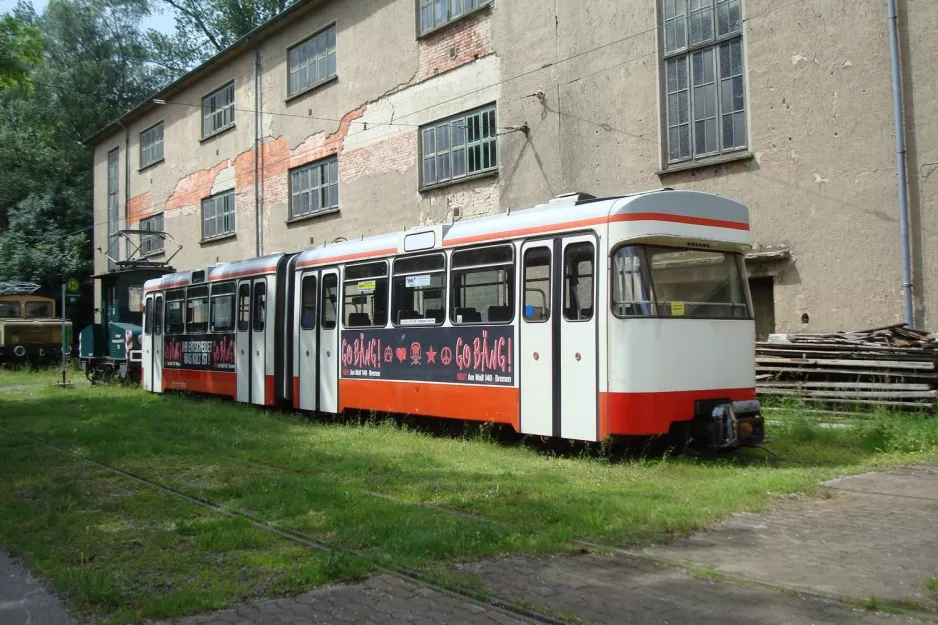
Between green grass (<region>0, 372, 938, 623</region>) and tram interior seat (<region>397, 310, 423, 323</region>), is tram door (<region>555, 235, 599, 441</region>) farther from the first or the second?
tram interior seat (<region>397, 310, 423, 323</region>)

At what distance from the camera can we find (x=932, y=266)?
11.8 m

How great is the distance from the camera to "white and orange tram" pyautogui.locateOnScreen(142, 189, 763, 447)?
9148 millimetres

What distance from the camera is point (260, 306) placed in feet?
52.0

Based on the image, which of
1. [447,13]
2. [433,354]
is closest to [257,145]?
[447,13]

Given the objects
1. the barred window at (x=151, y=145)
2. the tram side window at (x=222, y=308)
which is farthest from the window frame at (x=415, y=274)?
the barred window at (x=151, y=145)

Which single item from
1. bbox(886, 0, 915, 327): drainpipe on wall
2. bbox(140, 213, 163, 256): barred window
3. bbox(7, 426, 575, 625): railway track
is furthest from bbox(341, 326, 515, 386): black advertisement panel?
bbox(140, 213, 163, 256): barred window

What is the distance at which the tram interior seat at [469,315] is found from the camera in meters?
11.0

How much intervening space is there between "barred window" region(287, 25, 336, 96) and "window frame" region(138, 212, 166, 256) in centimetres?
1098

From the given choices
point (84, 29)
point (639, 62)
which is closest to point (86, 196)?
point (84, 29)

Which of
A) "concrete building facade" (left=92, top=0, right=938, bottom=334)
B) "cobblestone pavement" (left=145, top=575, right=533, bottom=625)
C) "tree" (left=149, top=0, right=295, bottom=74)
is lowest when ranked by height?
"cobblestone pavement" (left=145, top=575, right=533, bottom=625)

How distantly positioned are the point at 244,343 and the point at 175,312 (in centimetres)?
385

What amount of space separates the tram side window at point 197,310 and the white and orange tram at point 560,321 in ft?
15.8

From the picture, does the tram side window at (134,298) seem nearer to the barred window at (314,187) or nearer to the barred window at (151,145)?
the barred window at (314,187)

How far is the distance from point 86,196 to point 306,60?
22.2 meters
